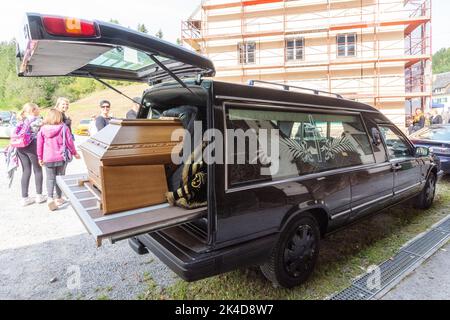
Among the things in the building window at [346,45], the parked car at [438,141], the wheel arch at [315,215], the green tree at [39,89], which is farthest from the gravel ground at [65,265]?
the green tree at [39,89]

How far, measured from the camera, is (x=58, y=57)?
2262mm

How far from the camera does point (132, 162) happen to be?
7.06 feet

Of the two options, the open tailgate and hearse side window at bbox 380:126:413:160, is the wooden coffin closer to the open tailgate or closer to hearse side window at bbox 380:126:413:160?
the open tailgate

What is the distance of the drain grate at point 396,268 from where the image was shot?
2734 millimetres

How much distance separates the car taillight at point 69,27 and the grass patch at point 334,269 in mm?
2287

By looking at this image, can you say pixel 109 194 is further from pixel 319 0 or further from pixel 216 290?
pixel 319 0

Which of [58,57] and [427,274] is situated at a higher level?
[58,57]

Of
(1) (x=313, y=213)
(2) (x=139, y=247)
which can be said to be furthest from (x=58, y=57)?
(1) (x=313, y=213)

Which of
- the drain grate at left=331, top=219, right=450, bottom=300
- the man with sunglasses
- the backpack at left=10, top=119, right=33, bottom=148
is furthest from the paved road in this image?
the backpack at left=10, top=119, right=33, bottom=148

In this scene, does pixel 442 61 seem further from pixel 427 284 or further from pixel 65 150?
pixel 65 150

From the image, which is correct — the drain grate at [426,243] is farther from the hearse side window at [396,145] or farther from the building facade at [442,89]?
the building facade at [442,89]

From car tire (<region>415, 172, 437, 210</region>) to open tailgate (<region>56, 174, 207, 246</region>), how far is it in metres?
4.48
